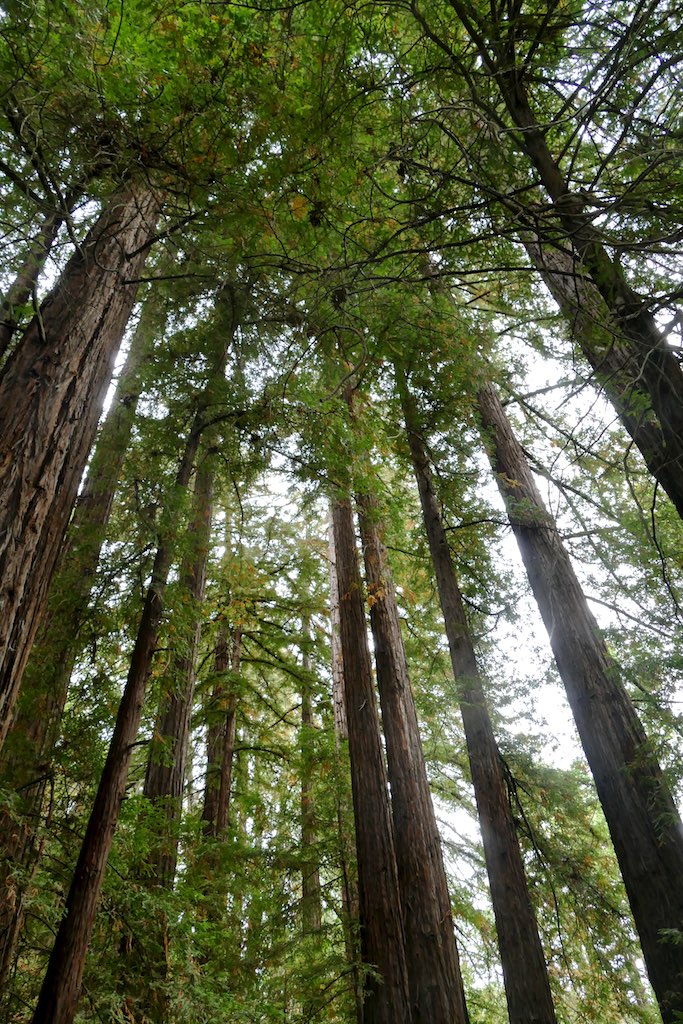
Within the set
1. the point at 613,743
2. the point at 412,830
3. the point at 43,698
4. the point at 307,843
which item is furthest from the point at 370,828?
the point at 43,698

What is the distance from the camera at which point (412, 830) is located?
619 cm

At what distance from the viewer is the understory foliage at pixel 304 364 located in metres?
2.91

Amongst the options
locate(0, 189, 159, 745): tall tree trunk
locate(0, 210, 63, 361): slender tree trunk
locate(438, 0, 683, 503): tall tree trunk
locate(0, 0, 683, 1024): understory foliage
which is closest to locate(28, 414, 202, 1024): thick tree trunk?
locate(0, 0, 683, 1024): understory foliage

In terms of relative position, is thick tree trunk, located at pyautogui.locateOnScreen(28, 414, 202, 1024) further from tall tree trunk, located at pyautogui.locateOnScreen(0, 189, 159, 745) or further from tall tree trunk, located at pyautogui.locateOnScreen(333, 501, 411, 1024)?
tall tree trunk, located at pyautogui.locateOnScreen(333, 501, 411, 1024)

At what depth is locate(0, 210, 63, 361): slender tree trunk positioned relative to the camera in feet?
10.0

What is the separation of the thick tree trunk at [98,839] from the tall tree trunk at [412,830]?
8.17 feet

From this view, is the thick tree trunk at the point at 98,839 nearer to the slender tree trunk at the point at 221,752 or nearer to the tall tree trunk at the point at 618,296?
the tall tree trunk at the point at 618,296

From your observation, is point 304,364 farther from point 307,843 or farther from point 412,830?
point 307,843

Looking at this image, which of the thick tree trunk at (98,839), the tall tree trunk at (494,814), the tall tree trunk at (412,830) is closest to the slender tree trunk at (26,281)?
the thick tree trunk at (98,839)

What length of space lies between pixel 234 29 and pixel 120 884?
222 inches

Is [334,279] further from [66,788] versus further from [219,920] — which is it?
[219,920]

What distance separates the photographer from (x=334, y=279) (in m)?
4.48

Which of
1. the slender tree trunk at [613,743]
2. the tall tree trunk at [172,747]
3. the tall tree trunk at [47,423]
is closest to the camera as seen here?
the tall tree trunk at [47,423]

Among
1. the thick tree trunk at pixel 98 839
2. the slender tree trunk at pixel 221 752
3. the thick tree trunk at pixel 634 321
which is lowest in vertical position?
the thick tree trunk at pixel 98 839
